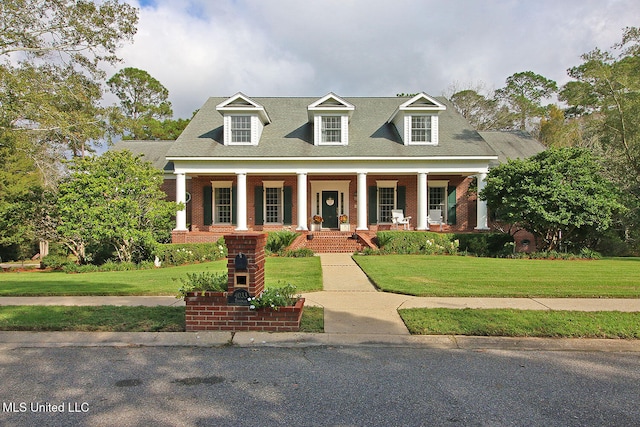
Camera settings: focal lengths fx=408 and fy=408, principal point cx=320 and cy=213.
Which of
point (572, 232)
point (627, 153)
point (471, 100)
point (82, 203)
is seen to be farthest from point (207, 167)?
point (471, 100)

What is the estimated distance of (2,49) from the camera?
45.2ft

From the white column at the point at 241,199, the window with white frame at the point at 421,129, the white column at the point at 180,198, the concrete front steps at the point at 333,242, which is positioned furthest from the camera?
the window with white frame at the point at 421,129

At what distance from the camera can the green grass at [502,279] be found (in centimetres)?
839

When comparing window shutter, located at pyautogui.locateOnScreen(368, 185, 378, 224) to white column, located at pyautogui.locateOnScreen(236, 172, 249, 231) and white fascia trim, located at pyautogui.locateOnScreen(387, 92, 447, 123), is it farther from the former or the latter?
white column, located at pyautogui.locateOnScreen(236, 172, 249, 231)

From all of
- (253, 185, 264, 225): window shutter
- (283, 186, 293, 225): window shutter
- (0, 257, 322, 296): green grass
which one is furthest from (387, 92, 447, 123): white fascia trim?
(0, 257, 322, 296): green grass

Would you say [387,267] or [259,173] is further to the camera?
[259,173]

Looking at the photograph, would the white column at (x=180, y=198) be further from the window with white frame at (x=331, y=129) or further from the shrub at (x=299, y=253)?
the window with white frame at (x=331, y=129)

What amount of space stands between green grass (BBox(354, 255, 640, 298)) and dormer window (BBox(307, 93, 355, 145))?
9642 millimetres

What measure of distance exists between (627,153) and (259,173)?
17954 millimetres

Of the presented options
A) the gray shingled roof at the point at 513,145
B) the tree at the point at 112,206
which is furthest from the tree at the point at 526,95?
the tree at the point at 112,206

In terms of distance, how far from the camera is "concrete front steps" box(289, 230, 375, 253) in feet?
60.4

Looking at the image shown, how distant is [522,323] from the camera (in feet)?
19.9

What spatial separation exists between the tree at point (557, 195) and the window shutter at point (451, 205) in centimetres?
511

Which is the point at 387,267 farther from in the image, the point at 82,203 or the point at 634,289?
the point at 82,203
